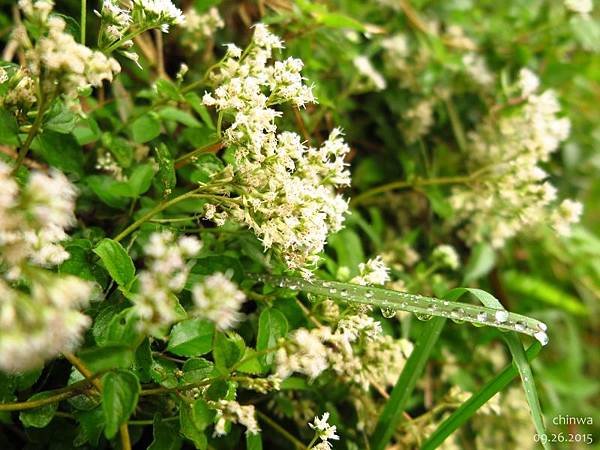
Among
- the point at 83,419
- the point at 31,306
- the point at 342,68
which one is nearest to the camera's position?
the point at 31,306

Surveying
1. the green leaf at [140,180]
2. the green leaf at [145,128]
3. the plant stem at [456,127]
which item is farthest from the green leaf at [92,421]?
the plant stem at [456,127]

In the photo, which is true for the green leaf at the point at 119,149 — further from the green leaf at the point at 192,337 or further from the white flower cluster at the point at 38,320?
the white flower cluster at the point at 38,320

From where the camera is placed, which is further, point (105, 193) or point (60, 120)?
point (105, 193)

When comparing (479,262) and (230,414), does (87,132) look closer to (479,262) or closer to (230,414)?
(230,414)

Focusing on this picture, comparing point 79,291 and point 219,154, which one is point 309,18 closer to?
point 219,154

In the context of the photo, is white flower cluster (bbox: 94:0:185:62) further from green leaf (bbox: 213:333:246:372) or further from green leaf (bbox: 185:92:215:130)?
green leaf (bbox: 213:333:246:372)

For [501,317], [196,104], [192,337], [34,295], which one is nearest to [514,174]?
[501,317]

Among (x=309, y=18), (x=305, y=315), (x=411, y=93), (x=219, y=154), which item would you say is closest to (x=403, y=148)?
(x=411, y=93)
